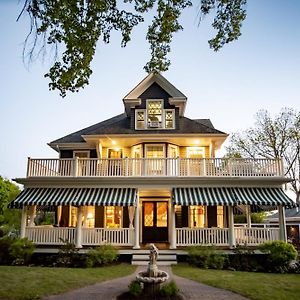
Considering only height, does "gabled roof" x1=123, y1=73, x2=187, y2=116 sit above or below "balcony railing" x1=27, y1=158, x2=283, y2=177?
above

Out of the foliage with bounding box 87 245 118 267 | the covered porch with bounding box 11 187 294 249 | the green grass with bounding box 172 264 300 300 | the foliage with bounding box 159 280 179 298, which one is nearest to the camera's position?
the foliage with bounding box 159 280 179 298

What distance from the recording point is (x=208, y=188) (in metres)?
16.3

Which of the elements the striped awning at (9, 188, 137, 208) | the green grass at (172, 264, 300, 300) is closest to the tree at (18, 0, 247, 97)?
the green grass at (172, 264, 300, 300)

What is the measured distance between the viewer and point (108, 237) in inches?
617

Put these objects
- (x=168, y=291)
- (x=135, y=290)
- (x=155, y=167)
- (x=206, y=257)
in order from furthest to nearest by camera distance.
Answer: (x=155, y=167) → (x=206, y=257) → (x=135, y=290) → (x=168, y=291)

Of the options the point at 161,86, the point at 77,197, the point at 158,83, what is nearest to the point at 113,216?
the point at 77,197

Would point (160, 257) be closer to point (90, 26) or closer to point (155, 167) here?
point (155, 167)

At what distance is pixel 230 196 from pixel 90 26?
11.3m

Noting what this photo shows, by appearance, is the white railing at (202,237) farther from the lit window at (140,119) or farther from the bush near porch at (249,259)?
the lit window at (140,119)

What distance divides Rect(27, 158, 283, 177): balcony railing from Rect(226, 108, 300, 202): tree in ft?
56.9

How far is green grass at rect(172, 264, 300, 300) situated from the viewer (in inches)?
348

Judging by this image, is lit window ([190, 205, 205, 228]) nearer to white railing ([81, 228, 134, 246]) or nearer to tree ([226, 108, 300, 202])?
white railing ([81, 228, 134, 246])

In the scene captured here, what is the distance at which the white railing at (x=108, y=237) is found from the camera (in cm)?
1554

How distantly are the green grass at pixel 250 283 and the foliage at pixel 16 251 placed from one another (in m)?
7.07
